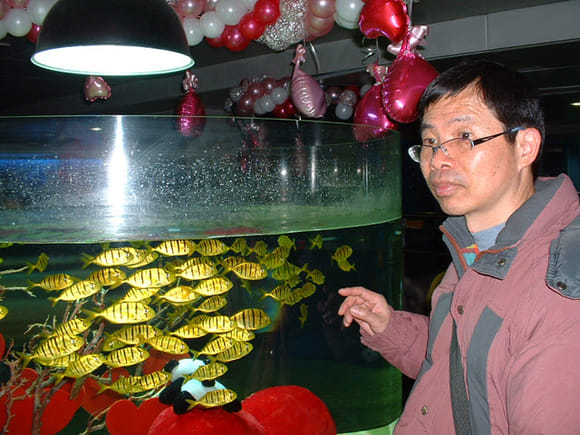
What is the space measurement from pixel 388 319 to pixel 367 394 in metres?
1.24

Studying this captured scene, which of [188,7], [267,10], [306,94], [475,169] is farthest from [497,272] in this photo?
[188,7]

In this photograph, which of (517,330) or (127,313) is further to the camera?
(127,313)

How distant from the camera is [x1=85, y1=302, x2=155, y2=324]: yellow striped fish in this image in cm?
193

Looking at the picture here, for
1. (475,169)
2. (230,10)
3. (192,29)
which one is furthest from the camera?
(192,29)

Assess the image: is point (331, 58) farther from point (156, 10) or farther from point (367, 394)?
point (367, 394)

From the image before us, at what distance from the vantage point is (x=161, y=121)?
215 cm

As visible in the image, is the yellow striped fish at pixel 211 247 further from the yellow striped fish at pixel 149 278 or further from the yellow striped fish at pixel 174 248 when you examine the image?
the yellow striped fish at pixel 149 278

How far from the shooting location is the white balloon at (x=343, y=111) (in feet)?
18.2

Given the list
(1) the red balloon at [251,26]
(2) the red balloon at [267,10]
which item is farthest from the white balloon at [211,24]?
(2) the red balloon at [267,10]

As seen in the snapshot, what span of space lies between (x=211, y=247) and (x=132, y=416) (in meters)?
0.71

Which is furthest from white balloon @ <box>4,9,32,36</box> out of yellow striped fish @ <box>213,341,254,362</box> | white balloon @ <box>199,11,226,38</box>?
yellow striped fish @ <box>213,341,254,362</box>

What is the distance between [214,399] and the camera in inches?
75.0

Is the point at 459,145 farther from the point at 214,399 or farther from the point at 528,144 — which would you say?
the point at 214,399

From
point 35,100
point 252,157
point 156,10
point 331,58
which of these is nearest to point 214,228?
point 252,157
